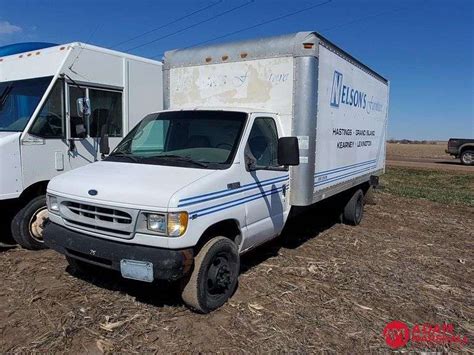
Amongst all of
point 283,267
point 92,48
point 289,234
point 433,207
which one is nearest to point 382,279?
point 283,267

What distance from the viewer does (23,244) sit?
5.97 m

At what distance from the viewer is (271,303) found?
4.55m

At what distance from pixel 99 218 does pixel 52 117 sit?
9.67 feet

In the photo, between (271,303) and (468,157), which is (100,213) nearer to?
(271,303)

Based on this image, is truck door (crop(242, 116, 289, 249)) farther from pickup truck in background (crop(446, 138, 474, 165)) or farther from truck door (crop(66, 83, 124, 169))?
pickup truck in background (crop(446, 138, 474, 165))

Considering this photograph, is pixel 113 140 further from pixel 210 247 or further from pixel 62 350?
pixel 62 350

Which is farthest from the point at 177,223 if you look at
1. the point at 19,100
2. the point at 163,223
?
the point at 19,100

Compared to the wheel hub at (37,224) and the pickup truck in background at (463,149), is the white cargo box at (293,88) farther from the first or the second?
the pickup truck in background at (463,149)

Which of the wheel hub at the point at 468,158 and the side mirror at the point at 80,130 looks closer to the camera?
the side mirror at the point at 80,130

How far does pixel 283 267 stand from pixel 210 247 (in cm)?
189

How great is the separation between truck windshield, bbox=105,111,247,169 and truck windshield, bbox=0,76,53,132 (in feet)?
6.03

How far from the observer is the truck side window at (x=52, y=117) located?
6047 mm

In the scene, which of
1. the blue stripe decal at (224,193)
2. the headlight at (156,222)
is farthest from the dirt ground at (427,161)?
the headlight at (156,222)

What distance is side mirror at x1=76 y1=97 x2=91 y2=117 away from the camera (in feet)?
20.1
